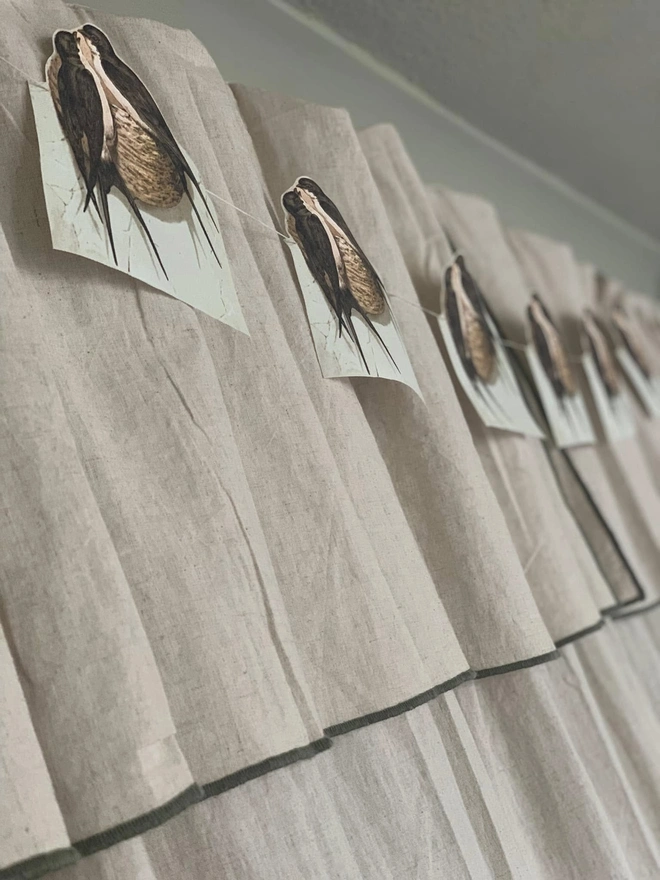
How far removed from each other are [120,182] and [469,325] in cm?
40

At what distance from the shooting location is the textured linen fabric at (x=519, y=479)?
70cm

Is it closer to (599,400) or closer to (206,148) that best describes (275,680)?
(206,148)

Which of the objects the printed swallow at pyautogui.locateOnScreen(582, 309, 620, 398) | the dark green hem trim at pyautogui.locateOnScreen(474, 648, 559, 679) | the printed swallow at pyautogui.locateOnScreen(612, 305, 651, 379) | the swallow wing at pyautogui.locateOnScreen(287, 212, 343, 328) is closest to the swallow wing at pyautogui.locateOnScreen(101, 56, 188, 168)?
the swallow wing at pyautogui.locateOnScreen(287, 212, 343, 328)

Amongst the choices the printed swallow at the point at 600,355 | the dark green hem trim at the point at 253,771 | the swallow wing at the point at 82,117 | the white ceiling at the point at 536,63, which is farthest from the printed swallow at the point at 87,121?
the printed swallow at the point at 600,355

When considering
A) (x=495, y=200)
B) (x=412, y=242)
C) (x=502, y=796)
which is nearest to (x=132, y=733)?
(x=502, y=796)

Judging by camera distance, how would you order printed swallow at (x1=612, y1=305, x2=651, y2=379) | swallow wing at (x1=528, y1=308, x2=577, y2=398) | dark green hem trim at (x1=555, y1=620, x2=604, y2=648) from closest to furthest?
dark green hem trim at (x1=555, y1=620, x2=604, y2=648) → swallow wing at (x1=528, y1=308, x2=577, y2=398) → printed swallow at (x1=612, y1=305, x2=651, y2=379)

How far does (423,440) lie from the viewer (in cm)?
61

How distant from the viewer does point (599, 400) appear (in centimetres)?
107

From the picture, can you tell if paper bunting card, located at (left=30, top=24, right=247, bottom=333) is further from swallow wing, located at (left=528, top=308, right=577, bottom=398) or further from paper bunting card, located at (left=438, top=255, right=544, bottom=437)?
swallow wing, located at (left=528, top=308, right=577, bottom=398)

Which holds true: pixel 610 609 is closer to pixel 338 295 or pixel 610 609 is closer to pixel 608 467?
pixel 608 467

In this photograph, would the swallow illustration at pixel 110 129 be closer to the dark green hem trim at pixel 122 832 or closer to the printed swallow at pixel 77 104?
the printed swallow at pixel 77 104

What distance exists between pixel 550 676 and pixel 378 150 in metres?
0.50

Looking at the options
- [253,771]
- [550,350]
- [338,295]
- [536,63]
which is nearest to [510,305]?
[550,350]

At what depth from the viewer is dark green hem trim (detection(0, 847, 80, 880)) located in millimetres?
318
